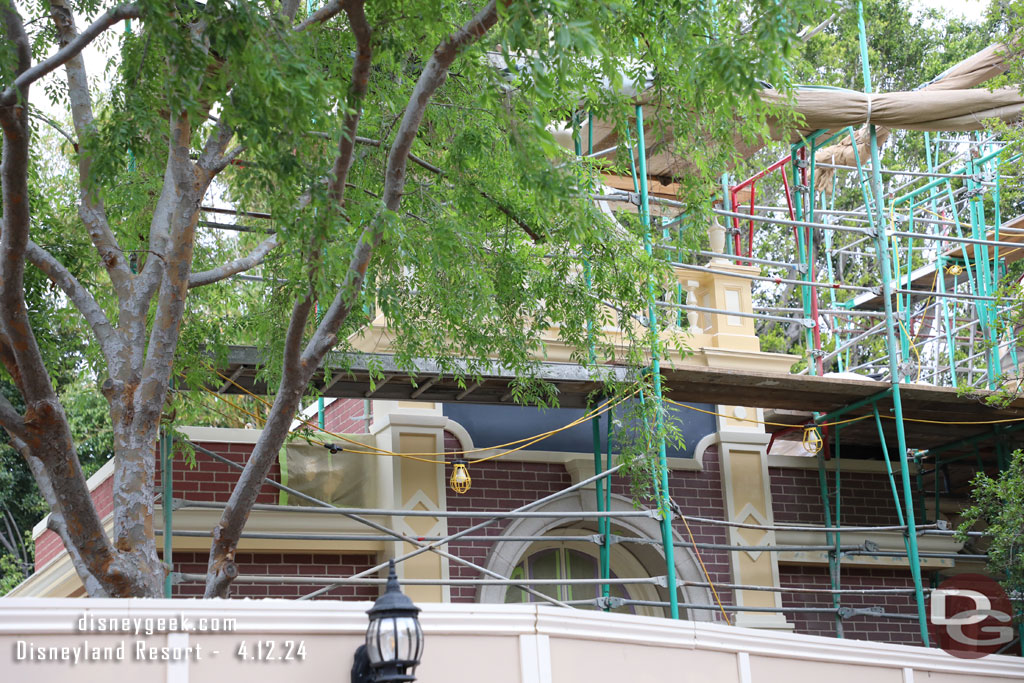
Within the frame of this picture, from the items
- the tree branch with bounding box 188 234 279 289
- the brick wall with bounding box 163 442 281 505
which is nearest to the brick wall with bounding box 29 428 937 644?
the brick wall with bounding box 163 442 281 505

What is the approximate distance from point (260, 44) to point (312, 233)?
1.15 metres

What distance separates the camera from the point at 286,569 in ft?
32.5

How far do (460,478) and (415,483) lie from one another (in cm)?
40

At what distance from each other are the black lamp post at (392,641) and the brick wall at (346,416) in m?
5.67

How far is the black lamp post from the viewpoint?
5.31 meters

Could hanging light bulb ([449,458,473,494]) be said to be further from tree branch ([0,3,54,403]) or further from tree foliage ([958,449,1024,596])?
tree foliage ([958,449,1024,596])

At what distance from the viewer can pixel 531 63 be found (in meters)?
5.50

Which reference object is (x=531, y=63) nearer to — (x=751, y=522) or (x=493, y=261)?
(x=493, y=261)

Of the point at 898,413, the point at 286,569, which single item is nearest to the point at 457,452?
the point at 286,569

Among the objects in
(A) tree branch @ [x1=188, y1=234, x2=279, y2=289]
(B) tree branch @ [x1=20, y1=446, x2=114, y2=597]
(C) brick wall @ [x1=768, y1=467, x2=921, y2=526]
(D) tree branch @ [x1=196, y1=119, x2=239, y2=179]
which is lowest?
(B) tree branch @ [x1=20, y1=446, x2=114, y2=597]

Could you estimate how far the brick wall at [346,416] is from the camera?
1135 cm

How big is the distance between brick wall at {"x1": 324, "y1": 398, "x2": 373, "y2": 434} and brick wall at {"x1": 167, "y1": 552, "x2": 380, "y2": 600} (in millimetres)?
1479

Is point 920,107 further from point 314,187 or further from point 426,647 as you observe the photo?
point 426,647

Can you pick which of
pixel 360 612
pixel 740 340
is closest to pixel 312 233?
pixel 360 612
